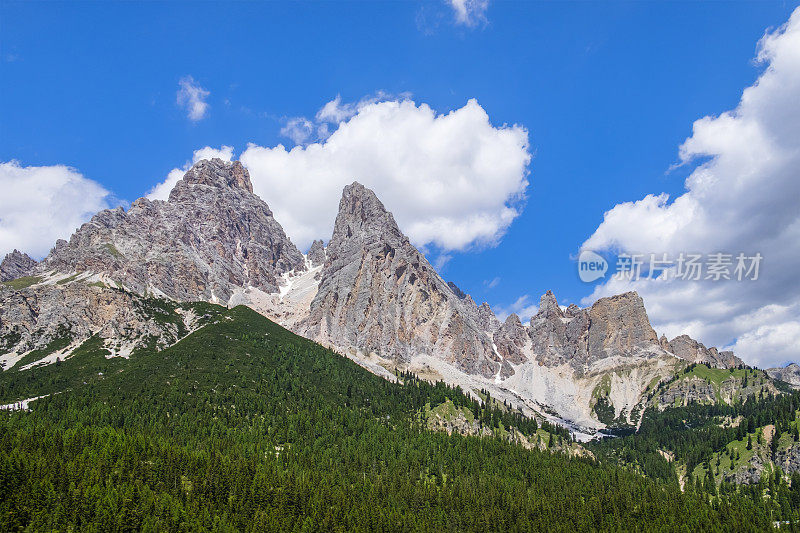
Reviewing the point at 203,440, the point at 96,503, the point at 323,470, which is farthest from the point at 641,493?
the point at 96,503

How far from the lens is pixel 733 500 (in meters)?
178

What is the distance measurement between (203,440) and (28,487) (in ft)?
228

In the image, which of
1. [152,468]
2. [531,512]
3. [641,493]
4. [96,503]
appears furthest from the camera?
[641,493]

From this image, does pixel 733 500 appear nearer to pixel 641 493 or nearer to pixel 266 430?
pixel 641 493

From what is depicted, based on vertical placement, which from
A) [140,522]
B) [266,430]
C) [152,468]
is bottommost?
[140,522]

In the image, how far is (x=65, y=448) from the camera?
429 ft

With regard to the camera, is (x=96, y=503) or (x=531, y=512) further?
(x=531, y=512)

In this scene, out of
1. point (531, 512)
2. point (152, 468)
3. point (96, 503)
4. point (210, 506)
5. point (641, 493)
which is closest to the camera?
point (96, 503)

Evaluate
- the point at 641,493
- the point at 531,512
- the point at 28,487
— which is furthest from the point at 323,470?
the point at 641,493

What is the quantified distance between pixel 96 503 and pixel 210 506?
25.7 m

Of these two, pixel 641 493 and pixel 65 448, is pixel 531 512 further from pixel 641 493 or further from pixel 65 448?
pixel 65 448

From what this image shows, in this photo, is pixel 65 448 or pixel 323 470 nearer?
pixel 65 448

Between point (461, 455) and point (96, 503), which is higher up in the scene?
point (461, 455)

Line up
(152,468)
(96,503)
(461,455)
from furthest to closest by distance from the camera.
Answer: (461,455) → (152,468) → (96,503)
